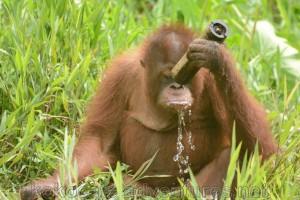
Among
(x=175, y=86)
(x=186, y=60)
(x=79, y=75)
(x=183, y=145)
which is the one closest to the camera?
(x=186, y=60)

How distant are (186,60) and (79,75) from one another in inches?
50.2

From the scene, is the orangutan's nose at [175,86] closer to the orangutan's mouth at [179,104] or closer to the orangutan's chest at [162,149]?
the orangutan's mouth at [179,104]

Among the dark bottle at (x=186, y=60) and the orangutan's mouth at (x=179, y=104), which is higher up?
the dark bottle at (x=186, y=60)

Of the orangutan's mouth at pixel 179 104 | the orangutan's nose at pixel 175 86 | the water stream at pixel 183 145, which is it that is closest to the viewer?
the orangutan's mouth at pixel 179 104

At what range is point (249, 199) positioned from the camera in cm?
553

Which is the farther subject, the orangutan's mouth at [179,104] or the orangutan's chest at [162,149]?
the orangutan's chest at [162,149]

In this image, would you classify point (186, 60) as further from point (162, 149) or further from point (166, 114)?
point (162, 149)

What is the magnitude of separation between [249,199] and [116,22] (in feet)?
8.83

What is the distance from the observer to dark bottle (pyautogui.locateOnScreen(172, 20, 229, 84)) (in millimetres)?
5770

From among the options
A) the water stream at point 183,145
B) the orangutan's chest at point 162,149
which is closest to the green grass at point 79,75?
the orangutan's chest at point 162,149

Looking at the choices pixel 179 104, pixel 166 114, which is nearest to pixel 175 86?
pixel 179 104

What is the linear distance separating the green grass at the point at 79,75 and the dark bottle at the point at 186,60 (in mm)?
597

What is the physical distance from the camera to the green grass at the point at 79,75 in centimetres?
609

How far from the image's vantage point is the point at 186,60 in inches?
231
